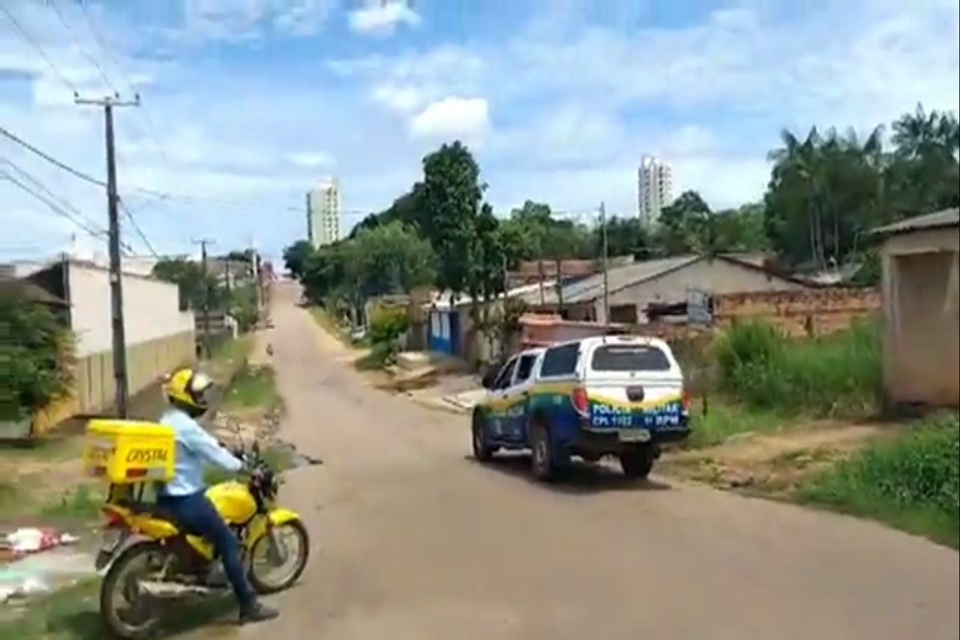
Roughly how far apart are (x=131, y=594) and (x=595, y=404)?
5.21 meters

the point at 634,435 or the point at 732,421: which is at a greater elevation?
the point at 732,421

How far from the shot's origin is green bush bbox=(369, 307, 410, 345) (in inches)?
385

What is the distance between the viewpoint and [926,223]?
142cm

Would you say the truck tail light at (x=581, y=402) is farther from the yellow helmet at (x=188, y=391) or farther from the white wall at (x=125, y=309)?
the white wall at (x=125, y=309)

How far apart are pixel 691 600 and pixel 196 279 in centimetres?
2707

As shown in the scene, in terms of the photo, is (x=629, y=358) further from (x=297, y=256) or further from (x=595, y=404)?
(x=297, y=256)

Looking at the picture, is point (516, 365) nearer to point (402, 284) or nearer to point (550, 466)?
point (550, 466)

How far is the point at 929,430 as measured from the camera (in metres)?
1.34

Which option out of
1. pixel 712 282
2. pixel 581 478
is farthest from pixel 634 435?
pixel 712 282

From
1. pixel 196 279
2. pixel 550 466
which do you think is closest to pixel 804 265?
pixel 550 466

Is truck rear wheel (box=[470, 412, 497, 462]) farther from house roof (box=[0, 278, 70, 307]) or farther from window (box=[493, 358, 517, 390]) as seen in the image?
house roof (box=[0, 278, 70, 307])

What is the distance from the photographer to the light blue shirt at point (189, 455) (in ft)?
18.7

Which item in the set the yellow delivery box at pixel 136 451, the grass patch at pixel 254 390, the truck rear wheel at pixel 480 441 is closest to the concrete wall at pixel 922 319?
the yellow delivery box at pixel 136 451

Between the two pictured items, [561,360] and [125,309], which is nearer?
[561,360]
